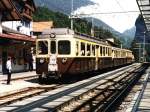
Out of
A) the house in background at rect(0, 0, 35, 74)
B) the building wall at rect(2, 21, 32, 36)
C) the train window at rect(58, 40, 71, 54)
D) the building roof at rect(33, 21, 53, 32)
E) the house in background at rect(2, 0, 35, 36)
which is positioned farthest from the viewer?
the building roof at rect(33, 21, 53, 32)

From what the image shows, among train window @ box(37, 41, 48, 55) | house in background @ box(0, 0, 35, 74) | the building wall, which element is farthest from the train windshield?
the building wall

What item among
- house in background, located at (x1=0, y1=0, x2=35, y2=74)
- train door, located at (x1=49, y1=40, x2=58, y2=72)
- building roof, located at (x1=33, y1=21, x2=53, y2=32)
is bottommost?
train door, located at (x1=49, y1=40, x2=58, y2=72)

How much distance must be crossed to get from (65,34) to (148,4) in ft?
17.5

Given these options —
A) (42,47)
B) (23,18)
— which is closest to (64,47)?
(42,47)

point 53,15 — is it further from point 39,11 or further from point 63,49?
point 63,49

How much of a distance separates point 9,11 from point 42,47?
12551mm

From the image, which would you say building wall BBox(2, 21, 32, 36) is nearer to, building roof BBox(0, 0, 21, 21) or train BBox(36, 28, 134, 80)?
building roof BBox(0, 0, 21, 21)

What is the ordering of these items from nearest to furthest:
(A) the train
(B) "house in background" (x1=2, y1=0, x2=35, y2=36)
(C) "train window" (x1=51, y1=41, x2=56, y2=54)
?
(A) the train → (C) "train window" (x1=51, y1=41, x2=56, y2=54) → (B) "house in background" (x1=2, y1=0, x2=35, y2=36)

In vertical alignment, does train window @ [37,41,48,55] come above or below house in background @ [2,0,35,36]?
below

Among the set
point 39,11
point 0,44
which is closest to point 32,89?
point 0,44

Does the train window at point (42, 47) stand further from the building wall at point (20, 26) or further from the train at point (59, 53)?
the building wall at point (20, 26)

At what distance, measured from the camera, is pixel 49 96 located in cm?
1844

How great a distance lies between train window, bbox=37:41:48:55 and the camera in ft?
83.0

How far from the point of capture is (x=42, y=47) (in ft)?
83.7
